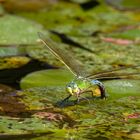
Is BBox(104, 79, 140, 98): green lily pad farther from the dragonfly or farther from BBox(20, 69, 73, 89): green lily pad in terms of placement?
BBox(20, 69, 73, 89): green lily pad

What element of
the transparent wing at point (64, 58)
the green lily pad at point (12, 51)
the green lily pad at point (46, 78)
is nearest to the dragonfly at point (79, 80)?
the transparent wing at point (64, 58)

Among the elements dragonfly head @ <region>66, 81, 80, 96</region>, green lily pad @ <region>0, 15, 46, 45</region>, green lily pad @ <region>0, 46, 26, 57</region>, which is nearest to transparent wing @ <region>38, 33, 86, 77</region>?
dragonfly head @ <region>66, 81, 80, 96</region>

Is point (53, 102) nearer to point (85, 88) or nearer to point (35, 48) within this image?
point (85, 88)

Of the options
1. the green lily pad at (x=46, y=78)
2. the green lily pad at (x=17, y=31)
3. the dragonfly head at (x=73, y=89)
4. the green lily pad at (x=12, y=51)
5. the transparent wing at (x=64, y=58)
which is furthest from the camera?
the green lily pad at (x=17, y=31)

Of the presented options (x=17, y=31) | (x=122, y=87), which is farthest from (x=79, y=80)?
(x=17, y=31)

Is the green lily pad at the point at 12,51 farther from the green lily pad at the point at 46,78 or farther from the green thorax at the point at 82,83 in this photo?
the green thorax at the point at 82,83

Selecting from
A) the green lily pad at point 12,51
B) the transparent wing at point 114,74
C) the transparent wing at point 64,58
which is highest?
the transparent wing at point 64,58

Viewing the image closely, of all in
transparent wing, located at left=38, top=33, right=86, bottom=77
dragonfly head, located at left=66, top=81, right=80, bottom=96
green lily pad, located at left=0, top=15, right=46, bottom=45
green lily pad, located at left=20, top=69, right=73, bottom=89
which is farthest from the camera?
green lily pad, located at left=0, top=15, right=46, bottom=45

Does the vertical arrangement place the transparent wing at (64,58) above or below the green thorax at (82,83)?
above

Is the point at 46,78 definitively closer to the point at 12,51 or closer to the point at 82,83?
the point at 82,83
